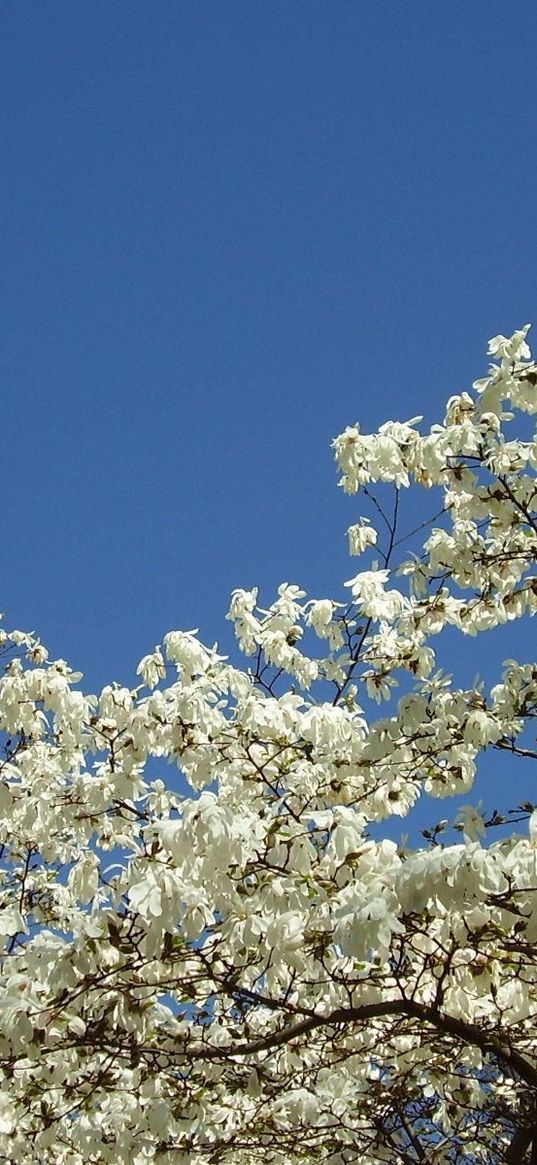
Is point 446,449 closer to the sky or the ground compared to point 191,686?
closer to the sky

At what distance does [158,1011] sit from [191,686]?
217cm

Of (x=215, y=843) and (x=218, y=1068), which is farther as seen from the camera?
(x=218, y=1068)

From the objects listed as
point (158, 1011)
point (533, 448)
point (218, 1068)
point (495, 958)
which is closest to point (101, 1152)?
point (218, 1068)

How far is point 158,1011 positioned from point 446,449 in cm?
328

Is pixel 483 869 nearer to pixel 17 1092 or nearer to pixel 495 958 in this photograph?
pixel 495 958

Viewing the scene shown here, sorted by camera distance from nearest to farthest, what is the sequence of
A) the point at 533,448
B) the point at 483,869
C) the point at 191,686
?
the point at 483,869 → the point at 533,448 → the point at 191,686

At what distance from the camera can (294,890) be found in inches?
176

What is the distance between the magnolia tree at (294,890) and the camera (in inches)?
168

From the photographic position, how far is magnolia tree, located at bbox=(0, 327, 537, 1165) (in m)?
4.28

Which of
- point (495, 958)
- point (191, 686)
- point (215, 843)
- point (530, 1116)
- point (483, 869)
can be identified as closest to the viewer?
point (483, 869)

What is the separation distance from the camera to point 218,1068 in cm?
563

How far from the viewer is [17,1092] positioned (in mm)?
6301

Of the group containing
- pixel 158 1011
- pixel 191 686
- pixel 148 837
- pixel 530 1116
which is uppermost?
pixel 191 686

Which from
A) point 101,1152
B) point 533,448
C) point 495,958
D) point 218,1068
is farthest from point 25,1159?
point 533,448
